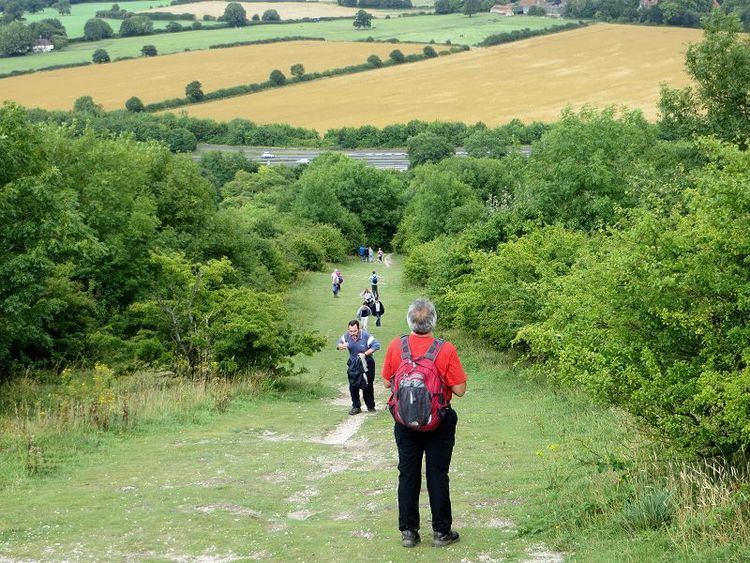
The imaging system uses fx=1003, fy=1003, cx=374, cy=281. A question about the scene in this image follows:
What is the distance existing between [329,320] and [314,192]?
48437 mm

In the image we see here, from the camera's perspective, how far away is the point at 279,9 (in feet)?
578

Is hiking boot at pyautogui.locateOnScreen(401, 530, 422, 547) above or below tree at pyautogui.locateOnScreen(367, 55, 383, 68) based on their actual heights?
below

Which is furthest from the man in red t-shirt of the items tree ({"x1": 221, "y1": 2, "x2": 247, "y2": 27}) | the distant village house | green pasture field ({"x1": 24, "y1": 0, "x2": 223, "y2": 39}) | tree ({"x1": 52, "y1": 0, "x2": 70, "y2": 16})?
tree ({"x1": 52, "y1": 0, "x2": 70, "y2": 16})

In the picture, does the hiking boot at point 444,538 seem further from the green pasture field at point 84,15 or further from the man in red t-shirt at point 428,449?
the green pasture field at point 84,15

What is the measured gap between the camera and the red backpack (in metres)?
8.68

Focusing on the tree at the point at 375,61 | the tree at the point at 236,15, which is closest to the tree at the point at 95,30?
the tree at the point at 236,15

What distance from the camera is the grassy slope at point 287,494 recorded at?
29.1ft

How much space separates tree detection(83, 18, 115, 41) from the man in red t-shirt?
154902 mm

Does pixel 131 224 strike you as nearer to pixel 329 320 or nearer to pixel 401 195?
pixel 329 320

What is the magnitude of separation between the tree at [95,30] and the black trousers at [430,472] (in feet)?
509

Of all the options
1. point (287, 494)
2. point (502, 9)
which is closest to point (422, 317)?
point (287, 494)

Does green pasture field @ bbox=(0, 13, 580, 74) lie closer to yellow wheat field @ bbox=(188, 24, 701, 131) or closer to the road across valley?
yellow wheat field @ bbox=(188, 24, 701, 131)

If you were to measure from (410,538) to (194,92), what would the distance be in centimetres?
12440

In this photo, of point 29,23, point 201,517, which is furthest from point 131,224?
point 29,23
